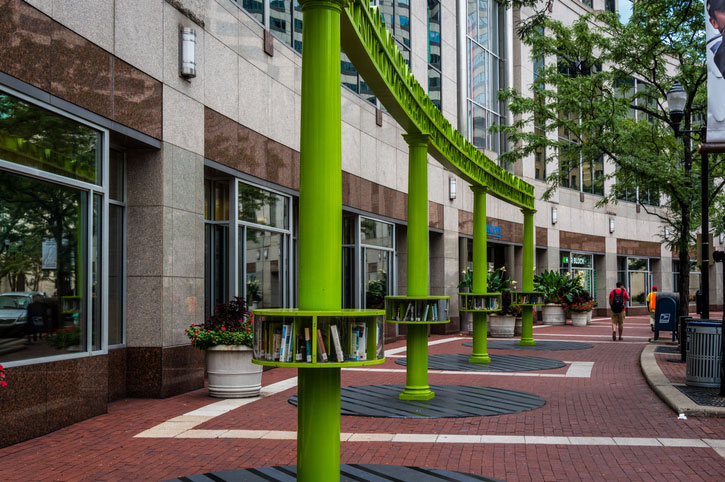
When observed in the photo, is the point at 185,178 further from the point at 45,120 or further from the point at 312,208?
the point at 312,208

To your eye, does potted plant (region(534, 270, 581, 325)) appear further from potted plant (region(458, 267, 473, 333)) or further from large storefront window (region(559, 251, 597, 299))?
potted plant (region(458, 267, 473, 333))

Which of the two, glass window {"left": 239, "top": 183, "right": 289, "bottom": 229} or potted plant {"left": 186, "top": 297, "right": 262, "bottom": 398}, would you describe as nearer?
potted plant {"left": 186, "top": 297, "right": 262, "bottom": 398}

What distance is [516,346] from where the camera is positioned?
2050 centimetres

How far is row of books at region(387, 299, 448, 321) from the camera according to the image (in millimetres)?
10250

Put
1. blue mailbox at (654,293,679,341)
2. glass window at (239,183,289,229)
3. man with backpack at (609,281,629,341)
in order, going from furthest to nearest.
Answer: man with backpack at (609,281,629,341)
blue mailbox at (654,293,679,341)
glass window at (239,183,289,229)

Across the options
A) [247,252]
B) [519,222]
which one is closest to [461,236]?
[519,222]

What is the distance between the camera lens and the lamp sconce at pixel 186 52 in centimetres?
1183

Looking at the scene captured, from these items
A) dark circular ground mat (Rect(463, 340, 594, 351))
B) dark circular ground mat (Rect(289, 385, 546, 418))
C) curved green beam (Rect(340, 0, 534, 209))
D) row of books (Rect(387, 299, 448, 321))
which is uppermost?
curved green beam (Rect(340, 0, 534, 209))

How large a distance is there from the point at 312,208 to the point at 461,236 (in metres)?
23.1

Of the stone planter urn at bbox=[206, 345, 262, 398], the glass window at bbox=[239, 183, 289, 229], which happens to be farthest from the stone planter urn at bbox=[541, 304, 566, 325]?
the stone planter urn at bbox=[206, 345, 262, 398]

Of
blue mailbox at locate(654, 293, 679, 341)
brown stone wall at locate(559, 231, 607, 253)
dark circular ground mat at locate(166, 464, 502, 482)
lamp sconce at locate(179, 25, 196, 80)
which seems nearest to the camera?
dark circular ground mat at locate(166, 464, 502, 482)

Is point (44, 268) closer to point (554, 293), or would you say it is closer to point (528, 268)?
point (528, 268)

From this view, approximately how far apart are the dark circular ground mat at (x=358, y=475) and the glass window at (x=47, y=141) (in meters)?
4.29

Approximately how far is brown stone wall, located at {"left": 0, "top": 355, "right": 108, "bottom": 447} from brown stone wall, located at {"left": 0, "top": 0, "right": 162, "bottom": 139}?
317 cm
